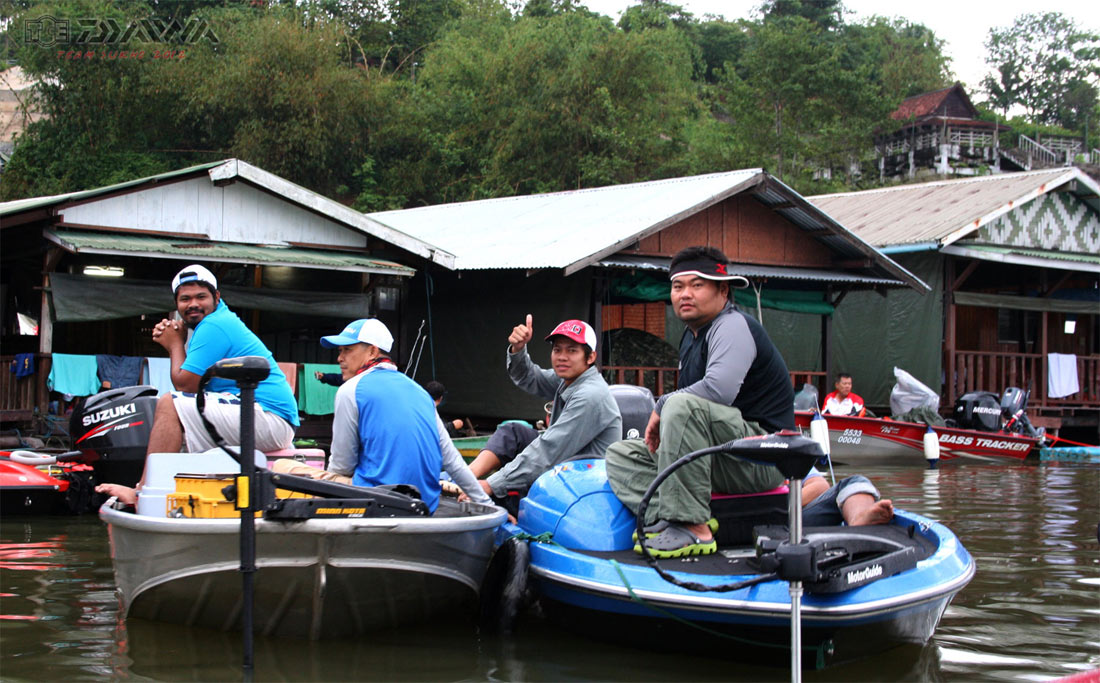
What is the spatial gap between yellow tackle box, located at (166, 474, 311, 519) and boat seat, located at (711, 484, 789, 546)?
7.19 feet

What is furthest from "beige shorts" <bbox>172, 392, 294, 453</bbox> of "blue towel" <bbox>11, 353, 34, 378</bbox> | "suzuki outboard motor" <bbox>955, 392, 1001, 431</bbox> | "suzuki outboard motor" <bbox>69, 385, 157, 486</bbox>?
"suzuki outboard motor" <bbox>955, 392, 1001, 431</bbox>

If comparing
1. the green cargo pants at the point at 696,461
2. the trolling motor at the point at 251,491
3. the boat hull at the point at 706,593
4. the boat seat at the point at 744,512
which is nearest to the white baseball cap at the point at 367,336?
the trolling motor at the point at 251,491

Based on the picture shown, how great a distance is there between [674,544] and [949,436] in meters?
13.0

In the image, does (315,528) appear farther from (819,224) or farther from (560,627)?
(819,224)

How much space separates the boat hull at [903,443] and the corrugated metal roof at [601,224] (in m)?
2.59

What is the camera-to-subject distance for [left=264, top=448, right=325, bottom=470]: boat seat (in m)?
6.98

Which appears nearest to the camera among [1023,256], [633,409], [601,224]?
[633,409]

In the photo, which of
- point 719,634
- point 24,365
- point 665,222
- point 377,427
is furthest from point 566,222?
point 719,634

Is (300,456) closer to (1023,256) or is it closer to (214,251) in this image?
(214,251)

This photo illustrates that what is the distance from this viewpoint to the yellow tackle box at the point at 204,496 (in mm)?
5852

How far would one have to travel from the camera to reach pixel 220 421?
668 centimetres

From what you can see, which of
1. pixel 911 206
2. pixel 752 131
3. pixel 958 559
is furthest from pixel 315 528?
pixel 752 131

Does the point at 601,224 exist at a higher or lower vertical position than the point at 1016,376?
higher

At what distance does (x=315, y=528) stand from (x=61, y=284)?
8774 millimetres
